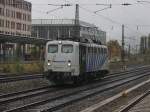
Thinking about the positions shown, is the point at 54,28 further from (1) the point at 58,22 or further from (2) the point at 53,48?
(2) the point at 53,48

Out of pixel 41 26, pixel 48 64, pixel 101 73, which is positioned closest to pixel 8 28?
pixel 41 26

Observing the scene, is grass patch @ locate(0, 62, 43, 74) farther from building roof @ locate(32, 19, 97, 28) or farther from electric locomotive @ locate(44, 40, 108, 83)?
building roof @ locate(32, 19, 97, 28)

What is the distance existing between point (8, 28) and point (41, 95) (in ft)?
344

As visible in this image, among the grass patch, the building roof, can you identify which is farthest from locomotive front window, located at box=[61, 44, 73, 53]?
the building roof

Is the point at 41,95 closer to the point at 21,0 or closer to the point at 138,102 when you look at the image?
the point at 138,102

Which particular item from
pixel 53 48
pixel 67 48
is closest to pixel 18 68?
pixel 53 48

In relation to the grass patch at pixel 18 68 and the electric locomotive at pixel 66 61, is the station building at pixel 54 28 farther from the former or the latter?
the electric locomotive at pixel 66 61

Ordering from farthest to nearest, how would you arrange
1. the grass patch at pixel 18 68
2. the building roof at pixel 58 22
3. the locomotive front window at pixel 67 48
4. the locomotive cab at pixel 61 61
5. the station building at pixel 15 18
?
the building roof at pixel 58 22 < the station building at pixel 15 18 < the grass patch at pixel 18 68 < the locomotive front window at pixel 67 48 < the locomotive cab at pixel 61 61

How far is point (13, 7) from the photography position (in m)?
127

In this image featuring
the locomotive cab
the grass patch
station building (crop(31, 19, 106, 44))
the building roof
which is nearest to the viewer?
the locomotive cab

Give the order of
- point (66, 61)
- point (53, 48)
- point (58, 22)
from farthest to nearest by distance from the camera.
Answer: point (58, 22)
point (53, 48)
point (66, 61)

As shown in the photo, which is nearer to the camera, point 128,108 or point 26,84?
point 128,108

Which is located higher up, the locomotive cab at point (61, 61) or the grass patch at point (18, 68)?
the locomotive cab at point (61, 61)

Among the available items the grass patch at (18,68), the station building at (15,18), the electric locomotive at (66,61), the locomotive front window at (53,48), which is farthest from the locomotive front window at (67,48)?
the station building at (15,18)
